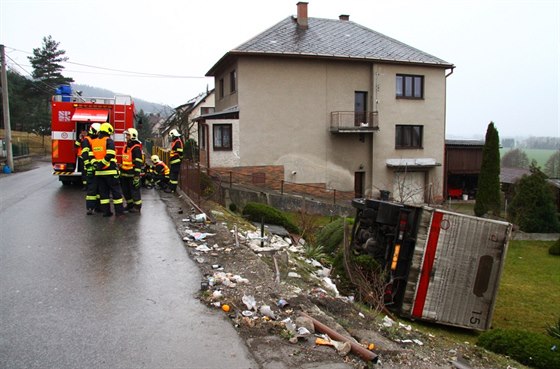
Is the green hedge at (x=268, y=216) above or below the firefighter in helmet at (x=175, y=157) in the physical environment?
below

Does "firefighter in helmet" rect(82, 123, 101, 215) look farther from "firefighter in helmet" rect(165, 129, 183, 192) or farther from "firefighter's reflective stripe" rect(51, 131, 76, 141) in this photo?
"firefighter's reflective stripe" rect(51, 131, 76, 141)

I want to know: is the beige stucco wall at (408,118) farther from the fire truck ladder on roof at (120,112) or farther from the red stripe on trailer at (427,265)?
the red stripe on trailer at (427,265)

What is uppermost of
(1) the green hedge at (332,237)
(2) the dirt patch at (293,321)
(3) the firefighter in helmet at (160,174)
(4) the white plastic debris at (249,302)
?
(3) the firefighter in helmet at (160,174)

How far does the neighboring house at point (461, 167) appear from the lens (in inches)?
1312

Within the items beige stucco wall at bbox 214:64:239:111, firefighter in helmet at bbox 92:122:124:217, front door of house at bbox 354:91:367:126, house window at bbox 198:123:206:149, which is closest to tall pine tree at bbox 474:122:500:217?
front door of house at bbox 354:91:367:126

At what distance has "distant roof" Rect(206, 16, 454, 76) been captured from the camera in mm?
25875

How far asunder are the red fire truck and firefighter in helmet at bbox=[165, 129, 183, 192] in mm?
2117

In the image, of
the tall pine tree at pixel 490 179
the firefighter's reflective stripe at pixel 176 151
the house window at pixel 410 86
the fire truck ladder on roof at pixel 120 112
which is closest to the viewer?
the firefighter's reflective stripe at pixel 176 151

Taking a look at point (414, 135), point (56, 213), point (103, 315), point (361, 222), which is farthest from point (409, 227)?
point (414, 135)

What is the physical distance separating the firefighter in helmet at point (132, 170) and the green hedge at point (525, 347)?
8.41 m

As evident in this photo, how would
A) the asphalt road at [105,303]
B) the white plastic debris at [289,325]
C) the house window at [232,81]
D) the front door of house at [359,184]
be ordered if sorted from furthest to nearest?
the front door of house at [359,184], the house window at [232,81], the white plastic debris at [289,325], the asphalt road at [105,303]

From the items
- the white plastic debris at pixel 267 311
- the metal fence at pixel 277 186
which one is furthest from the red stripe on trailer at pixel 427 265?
the metal fence at pixel 277 186

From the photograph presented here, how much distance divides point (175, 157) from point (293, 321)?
10.6 m

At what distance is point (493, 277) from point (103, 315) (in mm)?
6497
